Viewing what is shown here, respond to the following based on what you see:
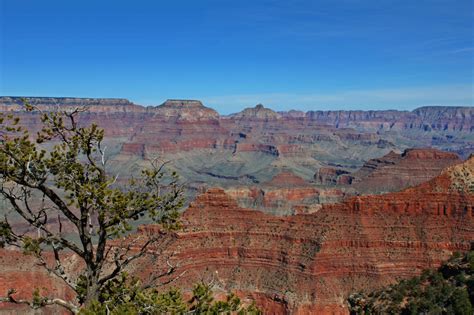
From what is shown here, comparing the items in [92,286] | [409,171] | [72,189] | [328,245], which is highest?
[72,189]

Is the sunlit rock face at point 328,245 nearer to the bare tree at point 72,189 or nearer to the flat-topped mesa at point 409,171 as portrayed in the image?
the bare tree at point 72,189

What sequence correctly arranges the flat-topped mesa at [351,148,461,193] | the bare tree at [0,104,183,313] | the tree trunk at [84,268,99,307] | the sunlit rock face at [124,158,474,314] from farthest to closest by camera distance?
the flat-topped mesa at [351,148,461,193]
the sunlit rock face at [124,158,474,314]
the tree trunk at [84,268,99,307]
the bare tree at [0,104,183,313]

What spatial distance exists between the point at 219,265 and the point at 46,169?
171ft

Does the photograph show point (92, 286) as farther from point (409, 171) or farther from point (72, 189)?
point (409, 171)

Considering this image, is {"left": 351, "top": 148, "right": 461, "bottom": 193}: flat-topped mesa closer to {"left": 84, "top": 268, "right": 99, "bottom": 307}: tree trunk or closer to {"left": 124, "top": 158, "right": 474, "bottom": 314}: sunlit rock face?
{"left": 124, "top": 158, "right": 474, "bottom": 314}: sunlit rock face

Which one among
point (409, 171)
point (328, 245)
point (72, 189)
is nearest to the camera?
point (72, 189)

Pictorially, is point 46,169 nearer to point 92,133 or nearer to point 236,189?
point 92,133

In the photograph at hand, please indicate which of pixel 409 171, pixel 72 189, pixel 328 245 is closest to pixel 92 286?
pixel 72 189

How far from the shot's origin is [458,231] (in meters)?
63.9

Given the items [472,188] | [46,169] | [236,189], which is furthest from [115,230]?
[236,189]

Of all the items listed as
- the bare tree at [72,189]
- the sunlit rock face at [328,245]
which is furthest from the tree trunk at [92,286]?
the sunlit rock face at [328,245]

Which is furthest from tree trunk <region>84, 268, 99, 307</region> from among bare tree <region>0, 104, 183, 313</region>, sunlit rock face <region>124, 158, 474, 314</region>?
sunlit rock face <region>124, 158, 474, 314</region>

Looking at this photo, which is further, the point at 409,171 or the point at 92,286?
the point at 409,171

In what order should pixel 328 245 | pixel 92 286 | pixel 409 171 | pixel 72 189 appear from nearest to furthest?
pixel 72 189 < pixel 92 286 < pixel 328 245 < pixel 409 171
